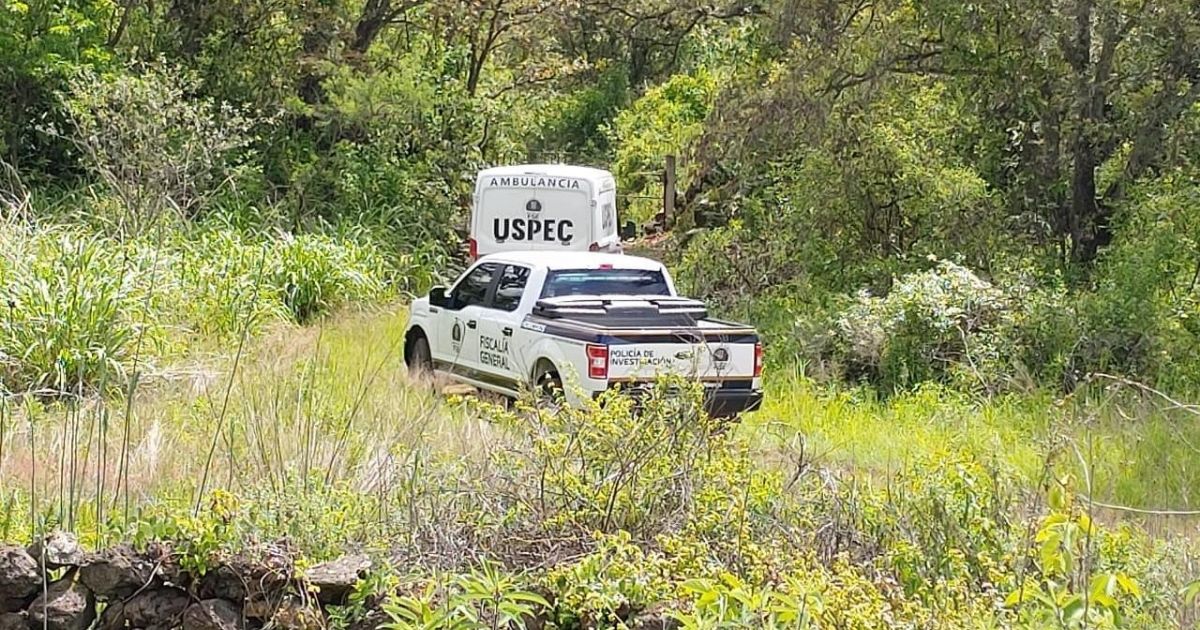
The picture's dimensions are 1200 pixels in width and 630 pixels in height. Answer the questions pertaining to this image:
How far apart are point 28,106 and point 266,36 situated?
416 cm

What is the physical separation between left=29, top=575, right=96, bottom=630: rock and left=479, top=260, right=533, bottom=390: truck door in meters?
6.40

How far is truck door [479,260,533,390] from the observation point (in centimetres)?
1180

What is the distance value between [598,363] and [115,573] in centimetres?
566

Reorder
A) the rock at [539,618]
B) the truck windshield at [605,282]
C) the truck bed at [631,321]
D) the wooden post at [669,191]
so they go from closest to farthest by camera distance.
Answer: the rock at [539,618] < the truck bed at [631,321] < the truck windshield at [605,282] < the wooden post at [669,191]

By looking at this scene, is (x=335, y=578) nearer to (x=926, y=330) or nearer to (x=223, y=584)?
(x=223, y=584)

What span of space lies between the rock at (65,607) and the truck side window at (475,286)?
7.62 metres

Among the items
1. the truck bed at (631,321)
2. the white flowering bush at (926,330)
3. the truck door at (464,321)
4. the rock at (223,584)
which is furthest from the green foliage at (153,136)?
the rock at (223,584)

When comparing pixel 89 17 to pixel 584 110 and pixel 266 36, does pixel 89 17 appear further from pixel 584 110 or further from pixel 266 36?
pixel 584 110

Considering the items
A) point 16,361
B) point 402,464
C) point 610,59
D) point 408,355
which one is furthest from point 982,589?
point 610,59

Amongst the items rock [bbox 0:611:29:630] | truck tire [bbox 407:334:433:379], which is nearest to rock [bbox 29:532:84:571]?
rock [bbox 0:611:29:630]

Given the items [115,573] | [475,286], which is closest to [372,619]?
[115,573]

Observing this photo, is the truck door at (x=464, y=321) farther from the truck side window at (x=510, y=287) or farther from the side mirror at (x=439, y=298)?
the truck side window at (x=510, y=287)

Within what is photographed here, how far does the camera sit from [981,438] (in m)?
10.3

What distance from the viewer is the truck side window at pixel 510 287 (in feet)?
40.2
